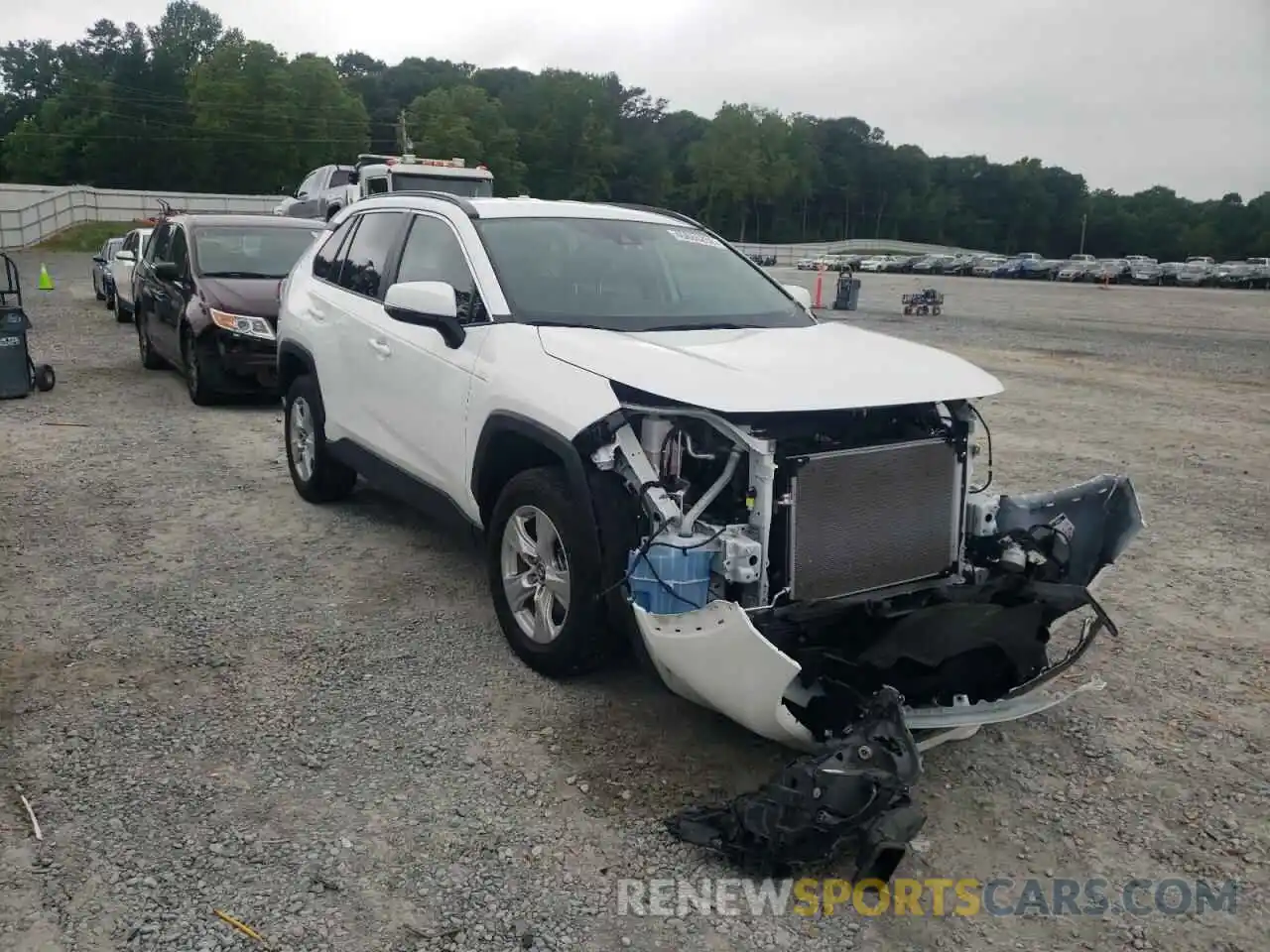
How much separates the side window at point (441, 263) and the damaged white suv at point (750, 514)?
0.02m

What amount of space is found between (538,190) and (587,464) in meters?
101

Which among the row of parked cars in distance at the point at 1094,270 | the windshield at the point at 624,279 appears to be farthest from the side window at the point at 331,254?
the row of parked cars in distance at the point at 1094,270

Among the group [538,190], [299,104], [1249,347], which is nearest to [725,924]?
[1249,347]

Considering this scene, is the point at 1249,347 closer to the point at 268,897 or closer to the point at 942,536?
the point at 942,536

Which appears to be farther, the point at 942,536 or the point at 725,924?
the point at 942,536

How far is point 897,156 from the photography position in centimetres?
13625

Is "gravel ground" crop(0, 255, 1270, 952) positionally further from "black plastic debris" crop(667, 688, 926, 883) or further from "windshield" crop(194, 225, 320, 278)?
"windshield" crop(194, 225, 320, 278)

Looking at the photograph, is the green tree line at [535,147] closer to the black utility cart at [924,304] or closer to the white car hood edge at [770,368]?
the black utility cart at [924,304]

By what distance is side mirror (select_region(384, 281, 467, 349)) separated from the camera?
A: 4473mm

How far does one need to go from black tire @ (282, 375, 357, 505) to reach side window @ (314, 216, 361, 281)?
62 cm

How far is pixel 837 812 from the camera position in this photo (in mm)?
3066

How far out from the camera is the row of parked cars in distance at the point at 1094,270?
195 feet

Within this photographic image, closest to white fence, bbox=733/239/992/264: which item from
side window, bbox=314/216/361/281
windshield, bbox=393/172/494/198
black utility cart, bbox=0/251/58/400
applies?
windshield, bbox=393/172/494/198

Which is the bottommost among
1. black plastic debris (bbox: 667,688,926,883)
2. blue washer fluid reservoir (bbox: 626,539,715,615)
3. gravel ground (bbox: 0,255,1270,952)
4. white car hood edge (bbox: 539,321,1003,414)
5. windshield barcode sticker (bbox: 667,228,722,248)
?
gravel ground (bbox: 0,255,1270,952)
